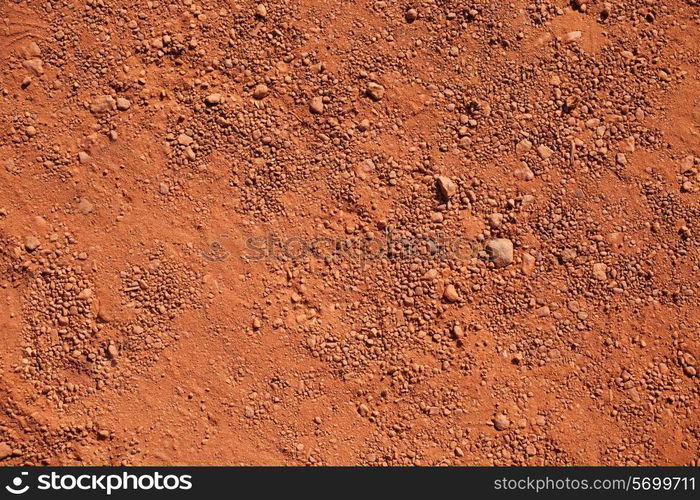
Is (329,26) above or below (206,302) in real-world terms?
above

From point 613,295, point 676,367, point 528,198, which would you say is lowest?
point 676,367

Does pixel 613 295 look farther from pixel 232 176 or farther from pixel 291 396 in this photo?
pixel 232 176

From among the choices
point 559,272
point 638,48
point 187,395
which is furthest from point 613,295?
point 187,395

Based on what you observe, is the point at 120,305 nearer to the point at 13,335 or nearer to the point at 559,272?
the point at 13,335

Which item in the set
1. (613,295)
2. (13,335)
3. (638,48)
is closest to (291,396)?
(13,335)

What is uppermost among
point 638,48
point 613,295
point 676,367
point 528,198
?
point 638,48

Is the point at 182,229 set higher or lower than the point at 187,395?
higher
